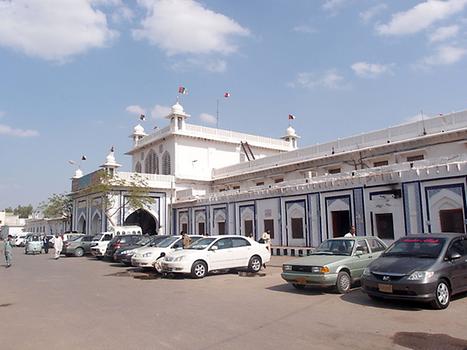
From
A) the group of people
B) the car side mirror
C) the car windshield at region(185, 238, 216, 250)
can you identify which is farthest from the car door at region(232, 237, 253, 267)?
the group of people

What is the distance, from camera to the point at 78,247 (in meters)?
28.2

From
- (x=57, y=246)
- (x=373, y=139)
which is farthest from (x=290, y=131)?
(x=57, y=246)

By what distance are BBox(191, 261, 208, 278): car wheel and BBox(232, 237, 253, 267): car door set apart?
1257mm

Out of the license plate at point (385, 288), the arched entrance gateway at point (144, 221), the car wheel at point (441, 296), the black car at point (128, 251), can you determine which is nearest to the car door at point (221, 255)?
the black car at point (128, 251)

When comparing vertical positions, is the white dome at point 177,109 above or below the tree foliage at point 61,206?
above

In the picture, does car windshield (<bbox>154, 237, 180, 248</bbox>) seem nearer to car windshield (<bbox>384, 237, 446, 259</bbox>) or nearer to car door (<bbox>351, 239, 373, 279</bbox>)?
car door (<bbox>351, 239, 373, 279</bbox>)

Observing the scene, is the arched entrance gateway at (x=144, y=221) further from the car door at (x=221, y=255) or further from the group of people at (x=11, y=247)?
the car door at (x=221, y=255)

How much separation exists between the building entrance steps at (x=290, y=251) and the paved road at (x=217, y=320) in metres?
11.4

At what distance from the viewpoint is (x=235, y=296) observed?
10.4 metres

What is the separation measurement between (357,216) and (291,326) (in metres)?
15.1

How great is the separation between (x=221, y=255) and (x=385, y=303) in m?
6.97

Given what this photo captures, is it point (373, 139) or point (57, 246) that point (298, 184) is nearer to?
point (373, 139)

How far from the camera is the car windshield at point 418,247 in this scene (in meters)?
9.07

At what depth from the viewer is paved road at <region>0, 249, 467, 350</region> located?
20.3 feet
